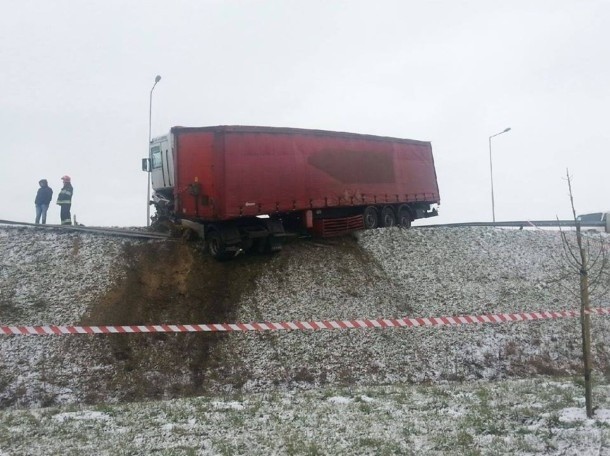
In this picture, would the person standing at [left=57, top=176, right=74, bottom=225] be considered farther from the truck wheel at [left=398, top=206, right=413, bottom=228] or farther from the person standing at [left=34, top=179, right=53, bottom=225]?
the truck wheel at [left=398, top=206, right=413, bottom=228]

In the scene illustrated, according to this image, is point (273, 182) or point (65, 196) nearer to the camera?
point (273, 182)

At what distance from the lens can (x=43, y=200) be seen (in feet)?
76.0

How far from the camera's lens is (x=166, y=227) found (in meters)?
21.0

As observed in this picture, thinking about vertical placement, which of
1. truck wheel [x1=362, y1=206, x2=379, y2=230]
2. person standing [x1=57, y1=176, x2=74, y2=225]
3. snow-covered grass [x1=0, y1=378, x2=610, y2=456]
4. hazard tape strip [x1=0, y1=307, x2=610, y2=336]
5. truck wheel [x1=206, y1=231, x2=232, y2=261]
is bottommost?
snow-covered grass [x1=0, y1=378, x2=610, y2=456]

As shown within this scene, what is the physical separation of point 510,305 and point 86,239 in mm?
11809

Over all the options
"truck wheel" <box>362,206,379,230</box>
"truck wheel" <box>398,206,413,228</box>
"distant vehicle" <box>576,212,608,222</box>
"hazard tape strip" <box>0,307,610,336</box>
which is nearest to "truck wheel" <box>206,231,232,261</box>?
"hazard tape strip" <box>0,307,610,336</box>

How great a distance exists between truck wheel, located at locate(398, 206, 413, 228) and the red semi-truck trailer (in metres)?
0.07

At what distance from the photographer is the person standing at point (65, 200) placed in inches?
901

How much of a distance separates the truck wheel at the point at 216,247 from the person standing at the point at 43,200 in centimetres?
806

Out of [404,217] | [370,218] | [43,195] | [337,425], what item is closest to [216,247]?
[370,218]

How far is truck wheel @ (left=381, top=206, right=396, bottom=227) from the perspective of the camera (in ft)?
74.5

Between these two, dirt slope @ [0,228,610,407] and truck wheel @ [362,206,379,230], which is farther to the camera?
truck wheel @ [362,206,379,230]

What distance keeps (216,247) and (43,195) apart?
8.73 meters

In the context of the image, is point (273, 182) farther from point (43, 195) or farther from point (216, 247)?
point (43, 195)
